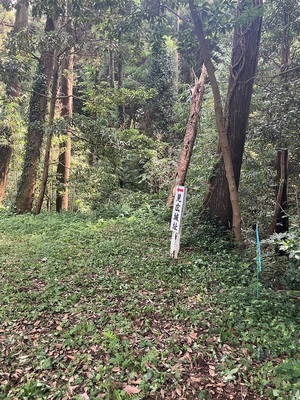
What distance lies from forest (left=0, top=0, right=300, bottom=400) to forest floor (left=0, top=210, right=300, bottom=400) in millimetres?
19

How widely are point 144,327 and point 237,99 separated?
15.2ft

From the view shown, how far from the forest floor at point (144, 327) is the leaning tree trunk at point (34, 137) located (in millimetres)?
4942

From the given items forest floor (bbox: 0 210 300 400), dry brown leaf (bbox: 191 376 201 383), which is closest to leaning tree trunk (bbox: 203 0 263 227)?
forest floor (bbox: 0 210 300 400)

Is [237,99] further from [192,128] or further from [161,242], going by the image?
[161,242]

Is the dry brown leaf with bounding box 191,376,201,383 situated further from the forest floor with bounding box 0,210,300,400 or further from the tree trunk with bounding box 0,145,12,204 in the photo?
the tree trunk with bounding box 0,145,12,204

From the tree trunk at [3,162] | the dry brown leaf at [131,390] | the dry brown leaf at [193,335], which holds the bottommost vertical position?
the dry brown leaf at [131,390]

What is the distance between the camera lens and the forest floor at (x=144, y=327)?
266 cm

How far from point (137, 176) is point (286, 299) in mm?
12229

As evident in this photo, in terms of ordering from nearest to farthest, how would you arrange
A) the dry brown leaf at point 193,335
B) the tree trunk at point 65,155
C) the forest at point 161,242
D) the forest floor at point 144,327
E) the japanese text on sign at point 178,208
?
the forest floor at point 144,327, the forest at point 161,242, the dry brown leaf at point 193,335, the japanese text on sign at point 178,208, the tree trunk at point 65,155

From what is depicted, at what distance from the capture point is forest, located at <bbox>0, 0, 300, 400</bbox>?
2.86 m

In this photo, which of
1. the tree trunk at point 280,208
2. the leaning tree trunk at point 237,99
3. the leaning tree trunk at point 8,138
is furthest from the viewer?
the leaning tree trunk at point 8,138

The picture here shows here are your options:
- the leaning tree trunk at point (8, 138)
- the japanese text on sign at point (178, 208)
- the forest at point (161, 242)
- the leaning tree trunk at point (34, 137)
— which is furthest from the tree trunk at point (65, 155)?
the japanese text on sign at point (178, 208)

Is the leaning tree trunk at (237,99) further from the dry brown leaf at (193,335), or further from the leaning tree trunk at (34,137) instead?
the leaning tree trunk at (34,137)

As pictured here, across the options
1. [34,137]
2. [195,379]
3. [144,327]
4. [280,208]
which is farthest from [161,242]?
[34,137]
